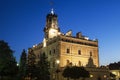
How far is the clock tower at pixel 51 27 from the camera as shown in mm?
79363

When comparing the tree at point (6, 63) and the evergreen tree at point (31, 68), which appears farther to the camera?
the evergreen tree at point (31, 68)

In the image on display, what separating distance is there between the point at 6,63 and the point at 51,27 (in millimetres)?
33392

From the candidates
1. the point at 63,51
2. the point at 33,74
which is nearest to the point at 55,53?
the point at 63,51

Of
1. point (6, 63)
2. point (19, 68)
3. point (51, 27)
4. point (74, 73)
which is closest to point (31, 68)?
point (19, 68)

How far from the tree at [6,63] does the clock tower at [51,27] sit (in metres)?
28.9

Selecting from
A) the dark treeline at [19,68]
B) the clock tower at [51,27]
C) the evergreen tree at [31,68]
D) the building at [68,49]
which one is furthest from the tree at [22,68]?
the clock tower at [51,27]

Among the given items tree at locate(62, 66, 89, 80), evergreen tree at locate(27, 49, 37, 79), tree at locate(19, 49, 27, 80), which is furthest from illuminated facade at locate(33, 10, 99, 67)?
tree at locate(19, 49, 27, 80)

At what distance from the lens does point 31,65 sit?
55.2 m

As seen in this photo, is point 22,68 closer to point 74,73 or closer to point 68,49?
point 74,73

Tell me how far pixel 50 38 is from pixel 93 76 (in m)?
19.8

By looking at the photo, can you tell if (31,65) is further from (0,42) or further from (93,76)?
(93,76)

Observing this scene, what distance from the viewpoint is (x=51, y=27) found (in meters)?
79.6

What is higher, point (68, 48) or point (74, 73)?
point (68, 48)

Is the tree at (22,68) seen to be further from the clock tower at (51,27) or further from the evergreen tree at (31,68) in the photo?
the clock tower at (51,27)
